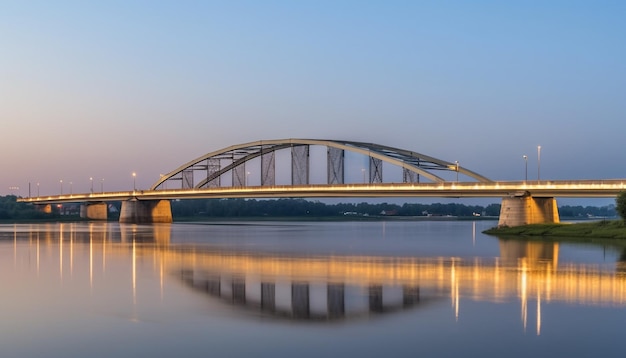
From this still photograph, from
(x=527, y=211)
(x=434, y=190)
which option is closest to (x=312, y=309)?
(x=527, y=211)

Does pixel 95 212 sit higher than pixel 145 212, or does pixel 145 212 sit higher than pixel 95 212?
pixel 145 212

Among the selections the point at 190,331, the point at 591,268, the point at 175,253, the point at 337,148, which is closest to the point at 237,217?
the point at 337,148

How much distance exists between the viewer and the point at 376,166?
3733 inches

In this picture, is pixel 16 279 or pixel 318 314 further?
pixel 16 279

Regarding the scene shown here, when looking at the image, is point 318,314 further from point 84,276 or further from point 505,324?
point 84,276

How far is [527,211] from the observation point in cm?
7081

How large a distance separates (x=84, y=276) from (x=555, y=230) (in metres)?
44.4

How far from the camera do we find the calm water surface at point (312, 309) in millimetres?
14398

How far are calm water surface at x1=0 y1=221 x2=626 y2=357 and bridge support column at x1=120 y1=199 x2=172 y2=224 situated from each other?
93.3 meters

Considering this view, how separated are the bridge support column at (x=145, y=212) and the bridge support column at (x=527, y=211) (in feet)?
228

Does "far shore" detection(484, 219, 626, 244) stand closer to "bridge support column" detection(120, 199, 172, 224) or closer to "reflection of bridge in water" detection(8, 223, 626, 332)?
"reflection of bridge in water" detection(8, 223, 626, 332)

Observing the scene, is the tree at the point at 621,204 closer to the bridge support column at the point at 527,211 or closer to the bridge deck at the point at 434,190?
the bridge deck at the point at 434,190

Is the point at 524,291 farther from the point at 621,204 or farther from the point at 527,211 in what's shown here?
the point at 527,211

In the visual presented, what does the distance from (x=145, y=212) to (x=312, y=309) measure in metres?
112
